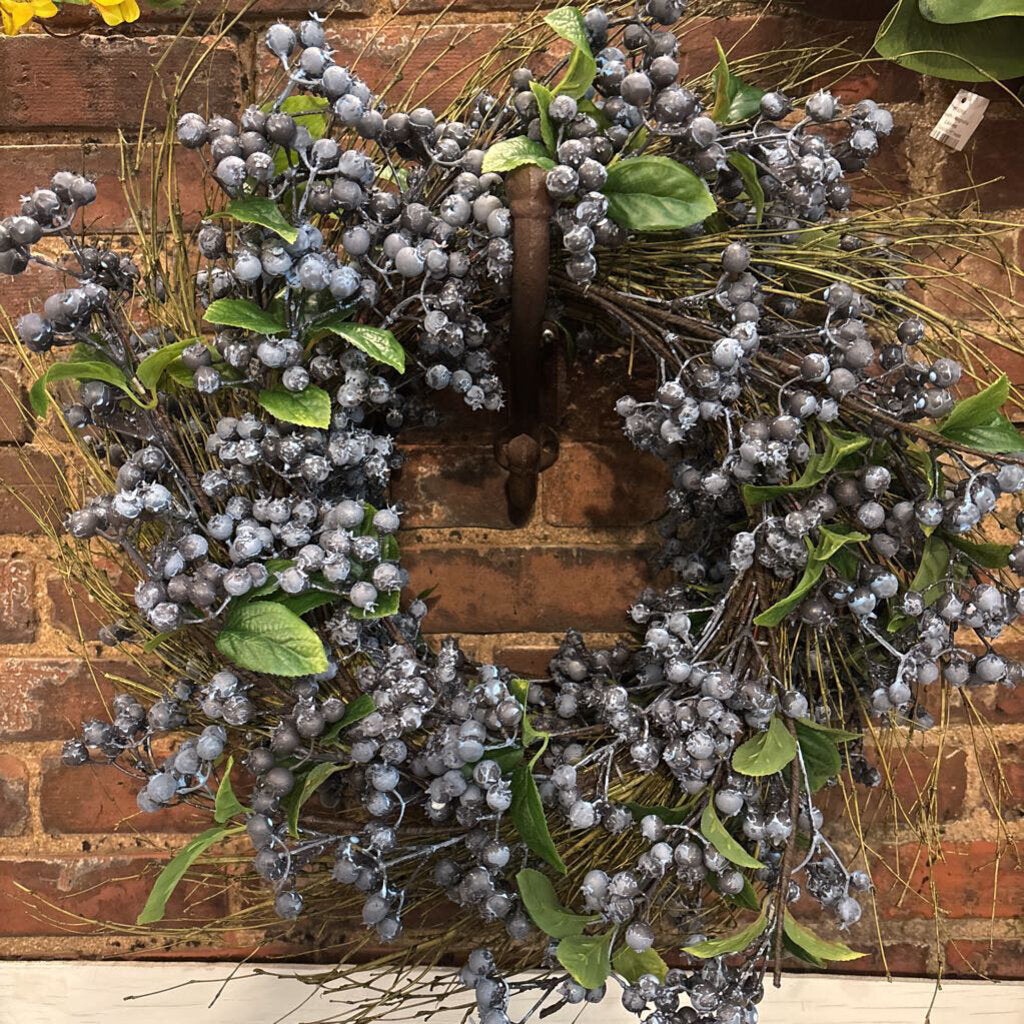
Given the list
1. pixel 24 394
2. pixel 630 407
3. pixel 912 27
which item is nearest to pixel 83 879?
pixel 24 394

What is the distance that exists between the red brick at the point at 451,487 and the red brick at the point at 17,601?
16.0 inches

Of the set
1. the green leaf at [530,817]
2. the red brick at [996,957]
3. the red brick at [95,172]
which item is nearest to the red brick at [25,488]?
the red brick at [95,172]

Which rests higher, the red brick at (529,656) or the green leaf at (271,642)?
the green leaf at (271,642)

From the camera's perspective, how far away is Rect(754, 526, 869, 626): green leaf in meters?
0.57

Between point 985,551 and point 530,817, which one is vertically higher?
point 985,551

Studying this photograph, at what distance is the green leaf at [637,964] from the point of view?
0.62 meters

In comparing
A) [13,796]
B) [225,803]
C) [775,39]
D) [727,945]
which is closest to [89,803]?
[13,796]

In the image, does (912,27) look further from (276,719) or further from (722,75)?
(276,719)

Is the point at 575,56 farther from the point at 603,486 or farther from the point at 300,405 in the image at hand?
the point at 603,486

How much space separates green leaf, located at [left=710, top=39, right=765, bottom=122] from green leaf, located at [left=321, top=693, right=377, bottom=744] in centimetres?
50

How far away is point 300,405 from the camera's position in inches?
23.2

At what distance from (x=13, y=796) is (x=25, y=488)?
0.34 meters

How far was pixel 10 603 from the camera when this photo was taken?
2.99 feet

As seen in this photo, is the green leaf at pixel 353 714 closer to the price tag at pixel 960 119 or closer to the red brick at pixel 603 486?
the red brick at pixel 603 486
